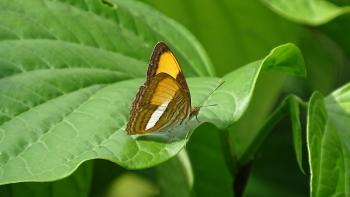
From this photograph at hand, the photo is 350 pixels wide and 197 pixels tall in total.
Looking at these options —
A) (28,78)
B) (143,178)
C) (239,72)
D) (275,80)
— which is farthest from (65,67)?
(143,178)

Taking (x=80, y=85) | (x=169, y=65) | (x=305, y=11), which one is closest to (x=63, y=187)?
(x=80, y=85)

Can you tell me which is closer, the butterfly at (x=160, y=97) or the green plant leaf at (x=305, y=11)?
the butterfly at (x=160, y=97)

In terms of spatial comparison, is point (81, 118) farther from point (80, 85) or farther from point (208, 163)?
point (208, 163)

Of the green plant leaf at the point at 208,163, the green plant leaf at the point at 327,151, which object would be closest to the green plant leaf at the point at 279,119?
the green plant leaf at the point at 327,151

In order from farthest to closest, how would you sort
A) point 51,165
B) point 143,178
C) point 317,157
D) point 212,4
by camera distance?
point 143,178, point 212,4, point 317,157, point 51,165

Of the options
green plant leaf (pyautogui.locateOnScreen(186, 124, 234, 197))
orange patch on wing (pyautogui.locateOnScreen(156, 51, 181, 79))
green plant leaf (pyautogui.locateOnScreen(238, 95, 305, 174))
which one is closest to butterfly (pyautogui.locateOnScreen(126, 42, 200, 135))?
orange patch on wing (pyautogui.locateOnScreen(156, 51, 181, 79))

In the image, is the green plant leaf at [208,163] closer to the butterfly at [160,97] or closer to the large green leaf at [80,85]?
the large green leaf at [80,85]

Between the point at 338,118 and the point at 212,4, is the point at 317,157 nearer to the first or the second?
the point at 338,118
